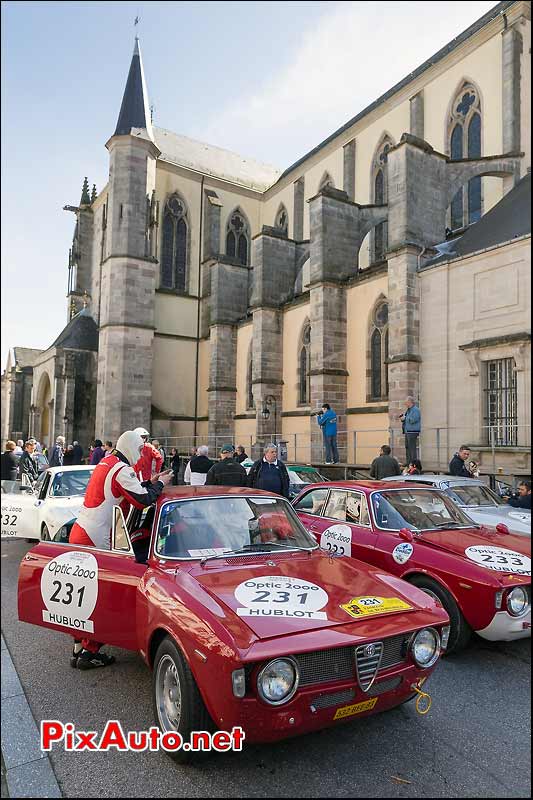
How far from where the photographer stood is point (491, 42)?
19453mm

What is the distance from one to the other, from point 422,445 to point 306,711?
43.9ft

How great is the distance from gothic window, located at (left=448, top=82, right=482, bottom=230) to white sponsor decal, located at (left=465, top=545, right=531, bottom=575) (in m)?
18.1

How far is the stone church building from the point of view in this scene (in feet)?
47.8

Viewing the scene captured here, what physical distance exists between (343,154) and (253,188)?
29.6ft

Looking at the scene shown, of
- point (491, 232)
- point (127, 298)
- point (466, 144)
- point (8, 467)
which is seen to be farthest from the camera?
point (127, 298)

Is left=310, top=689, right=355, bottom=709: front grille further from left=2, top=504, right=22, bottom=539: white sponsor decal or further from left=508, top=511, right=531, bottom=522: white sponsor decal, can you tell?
left=2, top=504, right=22, bottom=539: white sponsor decal

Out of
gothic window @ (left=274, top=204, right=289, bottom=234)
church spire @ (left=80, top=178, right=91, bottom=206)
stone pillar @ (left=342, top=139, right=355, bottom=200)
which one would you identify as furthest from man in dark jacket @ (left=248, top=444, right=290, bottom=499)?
church spire @ (left=80, top=178, right=91, bottom=206)

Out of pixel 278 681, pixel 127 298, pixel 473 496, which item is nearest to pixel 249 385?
pixel 127 298

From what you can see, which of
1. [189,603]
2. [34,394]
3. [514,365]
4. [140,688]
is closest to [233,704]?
[189,603]

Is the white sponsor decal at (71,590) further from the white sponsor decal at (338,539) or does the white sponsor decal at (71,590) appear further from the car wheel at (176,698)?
the white sponsor decal at (338,539)

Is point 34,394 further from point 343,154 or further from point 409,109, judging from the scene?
point 409,109

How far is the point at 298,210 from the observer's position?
30547 millimetres

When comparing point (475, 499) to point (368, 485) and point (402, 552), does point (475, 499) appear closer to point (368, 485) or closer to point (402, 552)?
point (368, 485)

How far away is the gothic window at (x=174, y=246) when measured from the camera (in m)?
29.7
